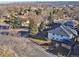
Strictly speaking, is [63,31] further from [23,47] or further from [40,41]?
[23,47]

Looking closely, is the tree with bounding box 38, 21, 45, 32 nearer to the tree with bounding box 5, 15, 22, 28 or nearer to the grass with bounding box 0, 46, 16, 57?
the tree with bounding box 5, 15, 22, 28

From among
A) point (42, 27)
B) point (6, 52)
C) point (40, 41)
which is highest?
point (42, 27)

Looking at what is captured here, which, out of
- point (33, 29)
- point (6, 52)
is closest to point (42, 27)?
point (33, 29)

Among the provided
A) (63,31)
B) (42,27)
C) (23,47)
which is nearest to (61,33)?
(63,31)

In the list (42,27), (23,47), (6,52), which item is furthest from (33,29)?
(6,52)

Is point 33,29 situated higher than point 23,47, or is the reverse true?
point 33,29

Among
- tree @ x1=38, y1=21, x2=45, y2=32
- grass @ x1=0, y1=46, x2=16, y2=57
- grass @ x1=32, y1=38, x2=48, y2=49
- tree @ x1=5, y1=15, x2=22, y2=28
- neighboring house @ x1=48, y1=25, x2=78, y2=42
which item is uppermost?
tree @ x1=5, y1=15, x2=22, y2=28

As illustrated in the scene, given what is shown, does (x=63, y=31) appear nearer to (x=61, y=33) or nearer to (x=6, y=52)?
(x=61, y=33)

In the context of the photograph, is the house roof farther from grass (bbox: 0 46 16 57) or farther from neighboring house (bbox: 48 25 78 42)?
grass (bbox: 0 46 16 57)

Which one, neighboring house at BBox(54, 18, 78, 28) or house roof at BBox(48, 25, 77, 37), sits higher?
neighboring house at BBox(54, 18, 78, 28)

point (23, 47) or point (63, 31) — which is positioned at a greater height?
point (63, 31)

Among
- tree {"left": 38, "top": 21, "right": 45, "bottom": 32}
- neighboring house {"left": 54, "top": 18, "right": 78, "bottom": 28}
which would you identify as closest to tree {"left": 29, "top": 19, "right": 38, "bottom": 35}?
tree {"left": 38, "top": 21, "right": 45, "bottom": 32}
